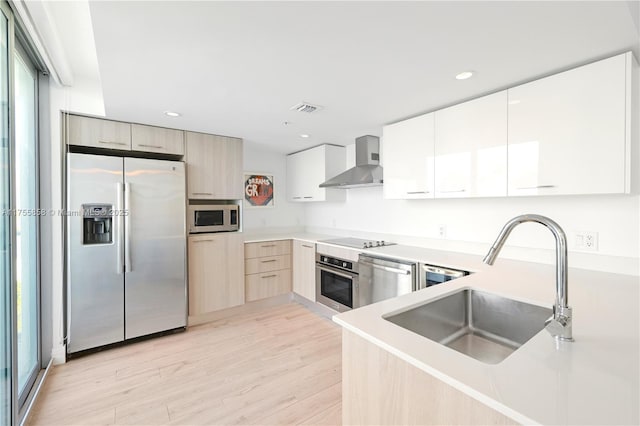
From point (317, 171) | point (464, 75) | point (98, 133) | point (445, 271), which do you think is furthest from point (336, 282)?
point (98, 133)

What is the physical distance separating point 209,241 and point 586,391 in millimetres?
3156

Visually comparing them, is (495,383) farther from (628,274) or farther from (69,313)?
(69,313)

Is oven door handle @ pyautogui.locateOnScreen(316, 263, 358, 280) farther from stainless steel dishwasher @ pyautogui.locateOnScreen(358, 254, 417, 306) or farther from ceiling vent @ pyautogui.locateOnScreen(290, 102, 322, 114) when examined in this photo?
ceiling vent @ pyautogui.locateOnScreen(290, 102, 322, 114)

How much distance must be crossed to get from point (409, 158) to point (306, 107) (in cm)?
103

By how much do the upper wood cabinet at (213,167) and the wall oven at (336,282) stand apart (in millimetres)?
1329

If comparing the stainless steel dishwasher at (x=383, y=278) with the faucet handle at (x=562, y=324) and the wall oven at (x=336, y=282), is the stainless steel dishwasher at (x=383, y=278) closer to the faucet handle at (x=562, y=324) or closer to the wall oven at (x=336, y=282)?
the wall oven at (x=336, y=282)

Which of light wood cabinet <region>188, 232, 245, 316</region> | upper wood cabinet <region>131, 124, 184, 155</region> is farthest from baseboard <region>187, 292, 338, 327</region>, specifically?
upper wood cabinet <region>131, 124, 184, 155</region>

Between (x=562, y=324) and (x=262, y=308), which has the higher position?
(x=562, y=324)

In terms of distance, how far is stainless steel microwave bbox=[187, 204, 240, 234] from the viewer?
315 cm

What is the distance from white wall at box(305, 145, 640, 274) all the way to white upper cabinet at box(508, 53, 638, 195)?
41 centimetres

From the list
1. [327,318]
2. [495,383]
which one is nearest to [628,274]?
[495,383]

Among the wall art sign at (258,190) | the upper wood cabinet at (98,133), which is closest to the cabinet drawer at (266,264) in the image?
the wall art sign at (258,190)

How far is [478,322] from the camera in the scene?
1434 millimetres

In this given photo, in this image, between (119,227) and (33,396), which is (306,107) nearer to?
(119,227)
